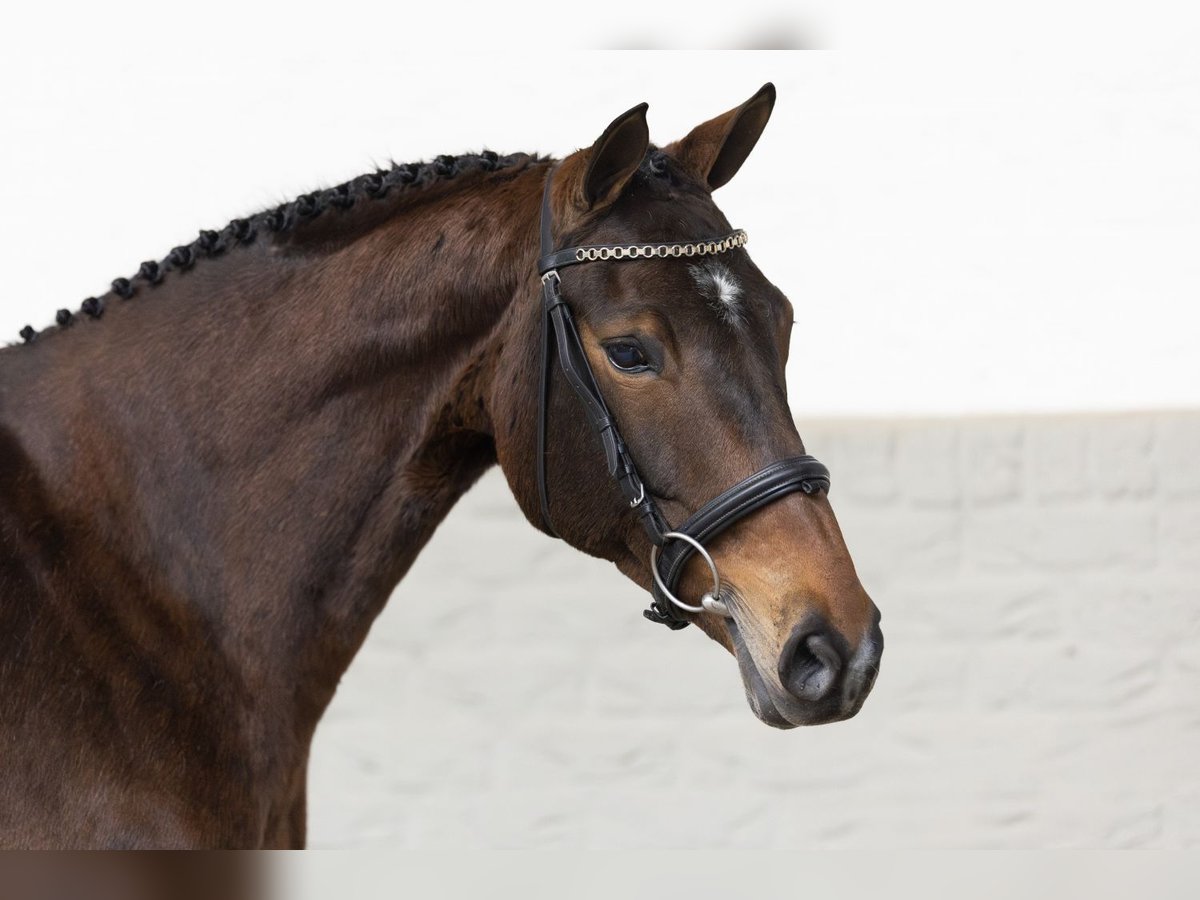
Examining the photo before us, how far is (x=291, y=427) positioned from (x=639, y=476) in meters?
0.39

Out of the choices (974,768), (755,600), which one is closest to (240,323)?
(755,600)

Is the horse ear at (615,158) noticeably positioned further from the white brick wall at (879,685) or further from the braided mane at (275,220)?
the white brick wall at (879,685)

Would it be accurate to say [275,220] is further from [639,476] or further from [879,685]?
[879,685]

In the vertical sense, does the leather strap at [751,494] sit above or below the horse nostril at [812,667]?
above

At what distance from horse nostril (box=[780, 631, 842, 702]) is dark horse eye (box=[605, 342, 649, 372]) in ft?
1.02

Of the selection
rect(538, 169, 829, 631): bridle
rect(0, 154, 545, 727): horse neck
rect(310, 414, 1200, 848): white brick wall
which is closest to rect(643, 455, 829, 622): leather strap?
rect(538, 169, 829, 631): bridle

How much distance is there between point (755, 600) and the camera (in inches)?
40.9

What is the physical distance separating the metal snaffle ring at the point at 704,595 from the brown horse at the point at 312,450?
11mm

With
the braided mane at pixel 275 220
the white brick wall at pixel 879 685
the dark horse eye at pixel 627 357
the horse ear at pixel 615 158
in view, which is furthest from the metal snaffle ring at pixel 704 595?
the white brick wall at pixel 879 685

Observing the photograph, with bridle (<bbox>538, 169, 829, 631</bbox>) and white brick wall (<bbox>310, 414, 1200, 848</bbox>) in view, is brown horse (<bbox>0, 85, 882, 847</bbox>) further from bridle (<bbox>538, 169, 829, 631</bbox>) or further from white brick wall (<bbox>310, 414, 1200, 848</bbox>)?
white brick wall (<bbox>310, 414, 1200, 848</bbox>)

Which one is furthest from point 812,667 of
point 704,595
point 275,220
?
point 275,220

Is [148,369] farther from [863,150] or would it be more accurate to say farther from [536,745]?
[863,150]

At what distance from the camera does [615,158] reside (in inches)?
44.2

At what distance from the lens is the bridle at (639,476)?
104cm
